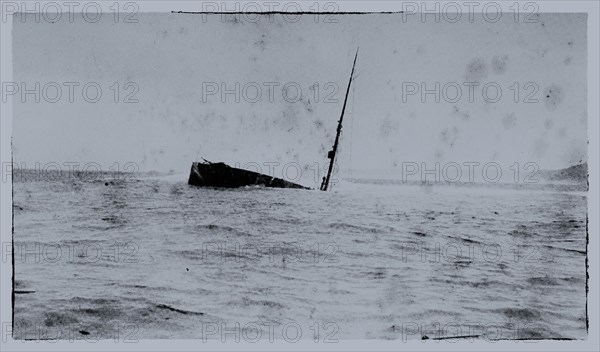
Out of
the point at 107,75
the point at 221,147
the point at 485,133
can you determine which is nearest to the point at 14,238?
the point at 107,75

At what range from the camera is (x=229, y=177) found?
2.79m

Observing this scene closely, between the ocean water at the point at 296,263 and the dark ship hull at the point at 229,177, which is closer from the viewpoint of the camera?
the ocean water at the point at 296,263

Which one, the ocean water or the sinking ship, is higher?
the sinking ship

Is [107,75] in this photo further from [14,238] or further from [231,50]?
[14,238]

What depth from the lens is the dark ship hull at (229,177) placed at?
2.70 m

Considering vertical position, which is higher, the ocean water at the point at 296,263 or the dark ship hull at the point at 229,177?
the dark ship hull at the point at 229,177

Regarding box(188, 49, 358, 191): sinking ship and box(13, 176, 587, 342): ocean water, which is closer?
box(13, 176, 587, 342): ocean water

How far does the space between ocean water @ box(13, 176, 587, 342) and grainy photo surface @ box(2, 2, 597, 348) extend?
0.01 m

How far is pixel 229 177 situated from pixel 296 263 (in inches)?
23.1

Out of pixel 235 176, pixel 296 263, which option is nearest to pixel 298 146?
pixel 235 176

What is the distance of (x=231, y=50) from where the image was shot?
8.73 feet

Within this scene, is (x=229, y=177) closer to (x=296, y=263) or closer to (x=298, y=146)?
(x=298, y=146)

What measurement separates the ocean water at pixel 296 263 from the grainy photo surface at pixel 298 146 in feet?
0.04

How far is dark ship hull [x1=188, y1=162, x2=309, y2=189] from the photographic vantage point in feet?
8.84
